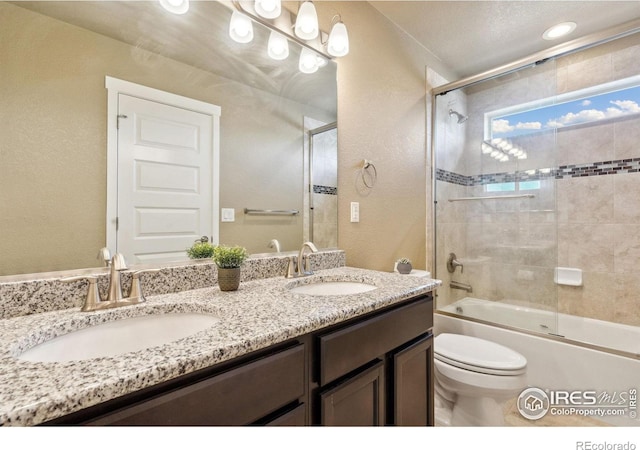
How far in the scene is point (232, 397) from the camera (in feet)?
2.07

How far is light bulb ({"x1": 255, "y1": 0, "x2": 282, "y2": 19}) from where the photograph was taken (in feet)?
4.13

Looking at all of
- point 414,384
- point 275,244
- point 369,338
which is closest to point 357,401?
point 369,338

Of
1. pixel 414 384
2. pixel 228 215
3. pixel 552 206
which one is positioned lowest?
pixel 414 384

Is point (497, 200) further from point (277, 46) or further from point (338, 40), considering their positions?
point (277, 46)

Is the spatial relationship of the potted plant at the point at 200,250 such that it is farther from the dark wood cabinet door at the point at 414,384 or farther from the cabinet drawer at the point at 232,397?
the dark wood cabinet door at the point at 414,384

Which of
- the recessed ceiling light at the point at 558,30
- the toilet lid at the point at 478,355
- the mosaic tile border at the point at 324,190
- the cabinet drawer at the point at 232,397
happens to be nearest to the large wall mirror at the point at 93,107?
the mosaic tile border at the point at 324,190

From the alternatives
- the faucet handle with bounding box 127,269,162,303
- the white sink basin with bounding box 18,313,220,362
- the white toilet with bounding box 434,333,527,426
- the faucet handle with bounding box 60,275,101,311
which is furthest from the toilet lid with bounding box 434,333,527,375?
the faucet handle with bounding box 60,275,101,311

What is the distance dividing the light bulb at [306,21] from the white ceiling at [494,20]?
69 centimetres

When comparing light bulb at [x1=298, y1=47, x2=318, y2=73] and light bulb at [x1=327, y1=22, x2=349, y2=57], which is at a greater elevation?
light bulb at [x1=327, y1=22, x2=349, y2=57]

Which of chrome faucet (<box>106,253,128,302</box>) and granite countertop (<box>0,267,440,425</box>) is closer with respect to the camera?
granite countertop (<box>0,267,440,425</box>)

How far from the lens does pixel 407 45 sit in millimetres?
2117

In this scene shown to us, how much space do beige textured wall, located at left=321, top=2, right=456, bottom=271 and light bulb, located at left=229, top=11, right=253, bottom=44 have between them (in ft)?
1.78

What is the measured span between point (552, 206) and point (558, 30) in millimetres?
1215

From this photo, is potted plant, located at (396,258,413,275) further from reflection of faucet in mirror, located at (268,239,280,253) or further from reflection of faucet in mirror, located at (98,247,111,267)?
reflection of faucet in mirror, located at (98,247,111,267)
